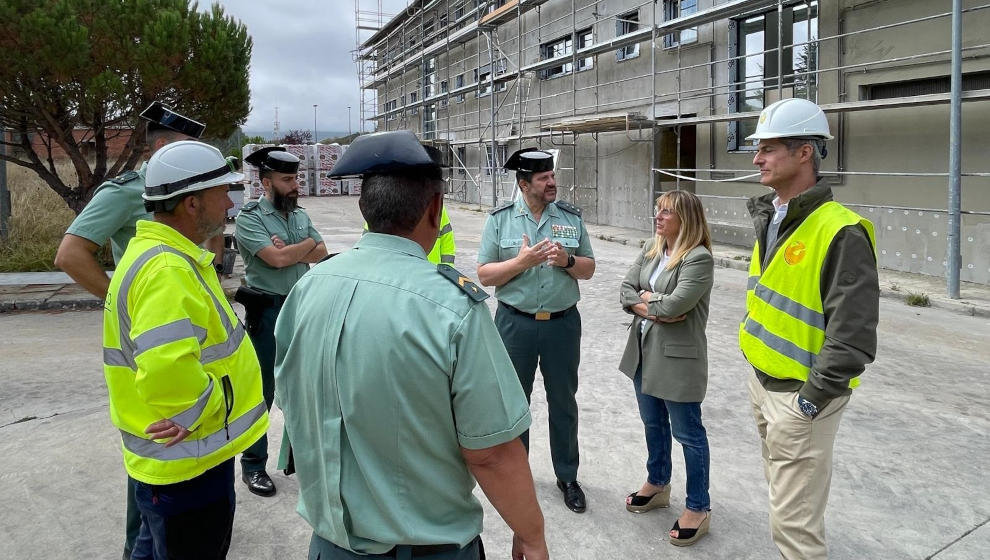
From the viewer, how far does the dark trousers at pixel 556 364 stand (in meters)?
3.66

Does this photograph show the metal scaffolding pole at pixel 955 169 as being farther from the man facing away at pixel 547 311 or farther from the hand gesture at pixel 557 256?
the hand gesture at pixel 557 256

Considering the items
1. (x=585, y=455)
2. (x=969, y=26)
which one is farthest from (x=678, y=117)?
(x=585, y=455)

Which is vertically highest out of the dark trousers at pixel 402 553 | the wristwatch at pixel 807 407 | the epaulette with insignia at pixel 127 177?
the epaulette with insignia at pixel 127 177

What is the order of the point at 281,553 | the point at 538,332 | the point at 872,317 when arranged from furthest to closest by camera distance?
the point at 538,332, the point at 281,553, the point at 872,317

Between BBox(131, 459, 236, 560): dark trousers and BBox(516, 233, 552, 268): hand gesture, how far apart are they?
5.51ft

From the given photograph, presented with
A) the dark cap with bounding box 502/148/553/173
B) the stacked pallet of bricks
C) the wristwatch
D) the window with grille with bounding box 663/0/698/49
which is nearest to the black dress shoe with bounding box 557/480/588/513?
the wristwatch

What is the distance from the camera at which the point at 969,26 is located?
30.9 ft

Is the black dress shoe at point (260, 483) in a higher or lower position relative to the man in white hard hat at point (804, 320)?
lower

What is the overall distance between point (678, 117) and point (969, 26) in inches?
220

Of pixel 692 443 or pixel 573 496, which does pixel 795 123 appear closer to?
pixel 692 443

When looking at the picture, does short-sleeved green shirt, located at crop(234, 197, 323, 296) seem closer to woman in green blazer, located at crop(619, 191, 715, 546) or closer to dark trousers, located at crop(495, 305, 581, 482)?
dark trousers, located at crop(495, 305, 581, 482)

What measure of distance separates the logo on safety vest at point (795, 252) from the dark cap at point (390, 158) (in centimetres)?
140

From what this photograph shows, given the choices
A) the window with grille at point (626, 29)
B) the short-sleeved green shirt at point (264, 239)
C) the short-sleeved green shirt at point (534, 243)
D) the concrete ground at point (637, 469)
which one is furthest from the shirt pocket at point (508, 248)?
the window with grille at point (626, 29)

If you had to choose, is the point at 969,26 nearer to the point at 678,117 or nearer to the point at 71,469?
the point at 678,117
